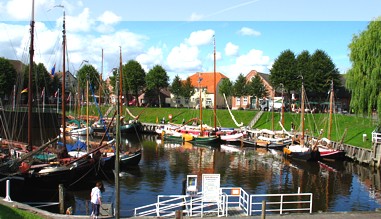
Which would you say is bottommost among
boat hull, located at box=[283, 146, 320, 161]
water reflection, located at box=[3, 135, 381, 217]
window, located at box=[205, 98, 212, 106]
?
water reflection, located at box=[3, 135, 381, 217]

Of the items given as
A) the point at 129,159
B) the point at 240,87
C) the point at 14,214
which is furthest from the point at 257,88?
the point at 14,214

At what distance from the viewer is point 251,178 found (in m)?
35.8

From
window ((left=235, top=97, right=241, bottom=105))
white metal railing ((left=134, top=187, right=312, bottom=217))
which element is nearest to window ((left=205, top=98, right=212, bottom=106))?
window ((left=235, top=97, right=241, bottom=105))

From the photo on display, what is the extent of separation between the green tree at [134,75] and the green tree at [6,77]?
2888 centimetres

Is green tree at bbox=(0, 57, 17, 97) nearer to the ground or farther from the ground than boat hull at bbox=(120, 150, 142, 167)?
farther from the ground

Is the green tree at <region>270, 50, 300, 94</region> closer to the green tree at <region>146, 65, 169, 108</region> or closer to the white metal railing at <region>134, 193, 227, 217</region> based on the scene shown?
the green tree at <region>146, 65, 169, 108</region>

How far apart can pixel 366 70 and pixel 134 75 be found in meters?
79.4

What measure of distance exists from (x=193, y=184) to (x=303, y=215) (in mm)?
6002

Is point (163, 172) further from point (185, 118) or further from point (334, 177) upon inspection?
point (185, 118)

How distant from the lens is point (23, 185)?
91.3ft

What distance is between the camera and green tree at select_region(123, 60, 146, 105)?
111338mm

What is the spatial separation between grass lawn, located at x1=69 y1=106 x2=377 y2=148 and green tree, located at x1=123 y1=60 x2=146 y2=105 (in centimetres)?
979

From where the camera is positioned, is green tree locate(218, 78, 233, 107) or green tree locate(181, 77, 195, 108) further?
green tree locate(181, 77, 195, 108)

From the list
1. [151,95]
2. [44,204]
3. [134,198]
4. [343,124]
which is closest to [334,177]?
[134,198]
